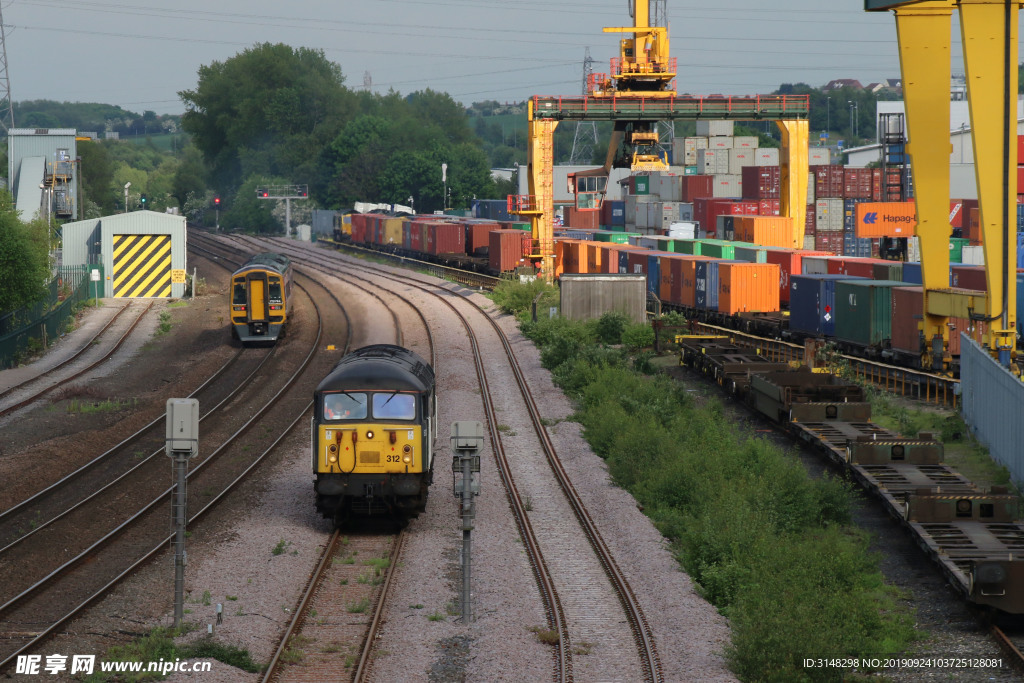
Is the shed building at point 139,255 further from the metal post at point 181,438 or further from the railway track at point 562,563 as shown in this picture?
the metal post at point 181,438

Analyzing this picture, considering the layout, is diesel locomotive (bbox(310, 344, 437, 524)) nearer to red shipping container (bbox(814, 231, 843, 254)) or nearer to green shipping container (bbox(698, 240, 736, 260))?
green shipping container (bbox(698, 240, 736, 260))

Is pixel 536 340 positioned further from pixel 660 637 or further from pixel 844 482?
pixel 660 637

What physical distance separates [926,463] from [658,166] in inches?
1579

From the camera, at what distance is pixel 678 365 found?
4206 cm

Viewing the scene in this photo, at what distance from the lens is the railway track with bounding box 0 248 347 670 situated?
15.1m

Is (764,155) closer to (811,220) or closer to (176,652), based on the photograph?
(811,220)

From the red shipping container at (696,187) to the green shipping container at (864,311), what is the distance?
58.0 metres

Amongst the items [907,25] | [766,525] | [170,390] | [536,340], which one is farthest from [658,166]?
[766,525]

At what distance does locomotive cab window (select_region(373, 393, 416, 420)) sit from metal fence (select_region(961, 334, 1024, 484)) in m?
12.5

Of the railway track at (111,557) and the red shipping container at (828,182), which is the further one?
the red shipping container at (828,182)

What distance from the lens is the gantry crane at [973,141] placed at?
3017 centimetres

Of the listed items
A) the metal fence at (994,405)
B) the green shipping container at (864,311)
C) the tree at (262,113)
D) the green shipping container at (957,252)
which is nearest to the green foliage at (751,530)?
the metal fence at (994,405)

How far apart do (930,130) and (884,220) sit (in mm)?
30273

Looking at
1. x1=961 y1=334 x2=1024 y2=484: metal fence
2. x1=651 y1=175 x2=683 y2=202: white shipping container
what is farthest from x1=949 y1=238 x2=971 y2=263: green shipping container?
x1=651 y1=175 x2=683 y2=202: white shipping container
